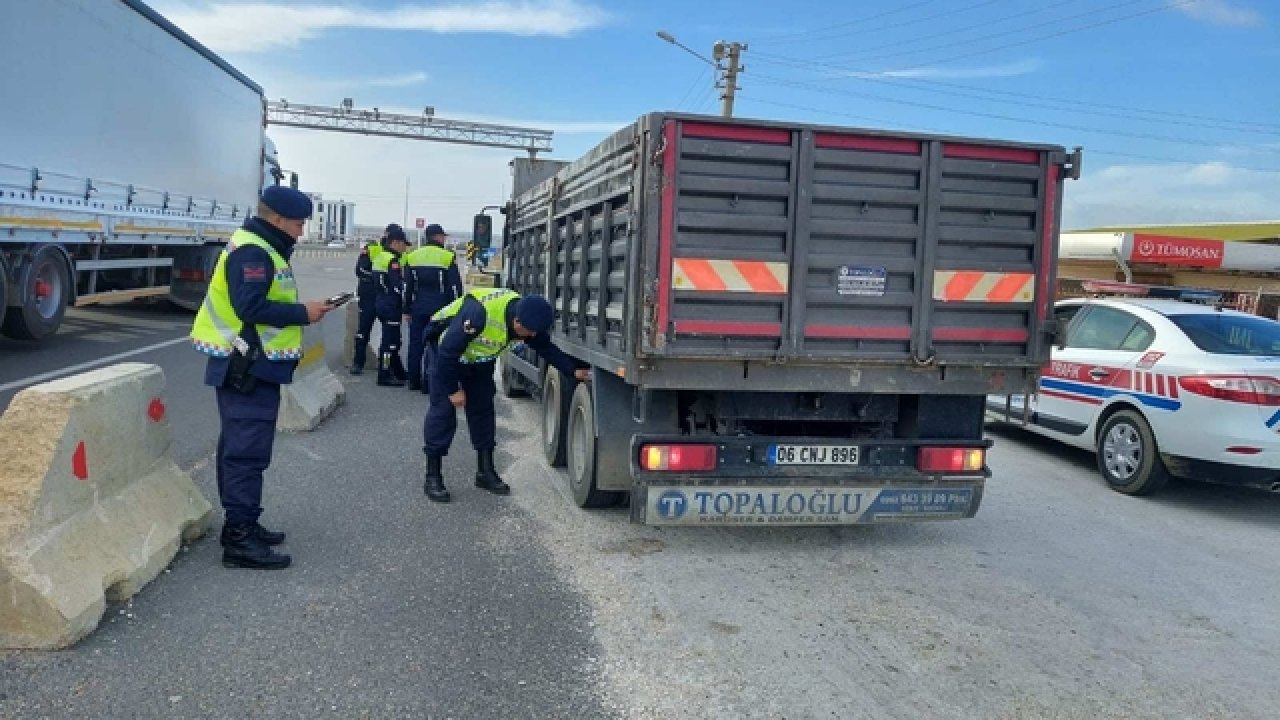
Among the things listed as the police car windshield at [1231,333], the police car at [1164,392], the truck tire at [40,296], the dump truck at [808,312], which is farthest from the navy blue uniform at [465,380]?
the truck tire at [40,296]

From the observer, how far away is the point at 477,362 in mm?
5703

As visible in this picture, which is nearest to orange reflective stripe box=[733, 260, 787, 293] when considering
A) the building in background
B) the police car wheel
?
the police car wheel

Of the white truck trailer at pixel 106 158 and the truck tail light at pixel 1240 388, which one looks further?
the white truck trailer at pixel 106 158

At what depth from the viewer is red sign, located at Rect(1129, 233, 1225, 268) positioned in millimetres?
10586

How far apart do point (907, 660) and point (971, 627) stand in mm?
568

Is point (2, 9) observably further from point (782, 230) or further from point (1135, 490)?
point (1135, 490)

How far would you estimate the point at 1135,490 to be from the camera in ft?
22.2

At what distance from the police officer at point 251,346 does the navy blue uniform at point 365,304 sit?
621cm

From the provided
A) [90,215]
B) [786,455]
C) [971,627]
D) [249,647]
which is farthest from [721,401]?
[90,215]

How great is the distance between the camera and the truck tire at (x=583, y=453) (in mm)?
5273

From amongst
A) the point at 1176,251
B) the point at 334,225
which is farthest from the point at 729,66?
the point at 334,225

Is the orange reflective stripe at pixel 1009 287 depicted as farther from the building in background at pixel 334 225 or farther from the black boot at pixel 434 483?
the building in background at pixel 334 225

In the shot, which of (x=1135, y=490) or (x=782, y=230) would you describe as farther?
(x=1135, y=490)

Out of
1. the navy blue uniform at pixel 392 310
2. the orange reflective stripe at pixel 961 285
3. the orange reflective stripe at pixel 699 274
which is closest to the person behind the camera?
the orange reflective stripe at pixel 699 274
